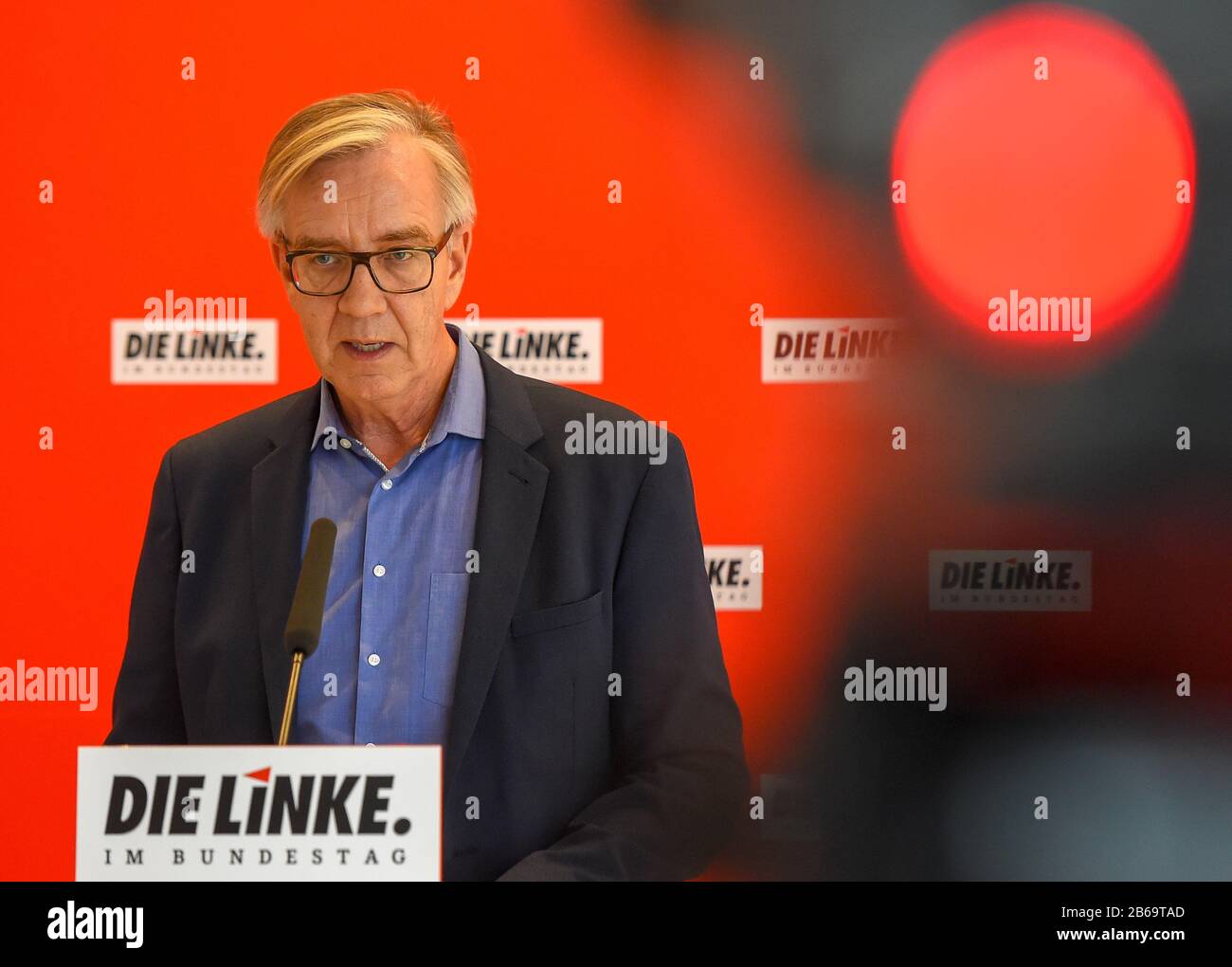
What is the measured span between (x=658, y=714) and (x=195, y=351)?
0.94m

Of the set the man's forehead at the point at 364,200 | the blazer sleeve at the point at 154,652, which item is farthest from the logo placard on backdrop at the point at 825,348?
the blazer sleeve at the point at 154,652

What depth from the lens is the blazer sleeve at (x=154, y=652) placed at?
69.4 inches

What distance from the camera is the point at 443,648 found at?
171cm

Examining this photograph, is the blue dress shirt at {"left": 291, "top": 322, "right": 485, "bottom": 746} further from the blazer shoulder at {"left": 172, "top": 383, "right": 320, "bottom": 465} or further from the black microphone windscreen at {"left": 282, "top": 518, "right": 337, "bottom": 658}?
the black microphone windscreen at {"left": 282, "top": 518, "right": 337, "bottom": 658}

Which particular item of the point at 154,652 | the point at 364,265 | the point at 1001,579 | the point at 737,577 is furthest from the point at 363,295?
the point at 1001,579

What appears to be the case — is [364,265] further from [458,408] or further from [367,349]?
[458,408]

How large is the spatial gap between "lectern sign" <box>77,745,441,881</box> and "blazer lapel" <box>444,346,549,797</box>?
0.09 m

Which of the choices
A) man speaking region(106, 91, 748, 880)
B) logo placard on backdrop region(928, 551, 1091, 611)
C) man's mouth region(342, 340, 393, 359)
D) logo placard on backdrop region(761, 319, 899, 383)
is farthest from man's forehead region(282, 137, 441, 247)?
logo placard on backdrop region(928, 551, 1091, 611)

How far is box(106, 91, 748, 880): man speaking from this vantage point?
171cm

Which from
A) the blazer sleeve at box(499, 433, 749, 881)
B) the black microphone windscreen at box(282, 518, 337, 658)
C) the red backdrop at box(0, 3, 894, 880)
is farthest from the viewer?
the red backdrop at box(0, 3, 894, 880)

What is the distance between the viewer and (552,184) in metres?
1.93

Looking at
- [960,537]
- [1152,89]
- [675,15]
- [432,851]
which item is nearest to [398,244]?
[675,15]

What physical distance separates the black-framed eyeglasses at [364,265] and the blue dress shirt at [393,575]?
14 centimetres
